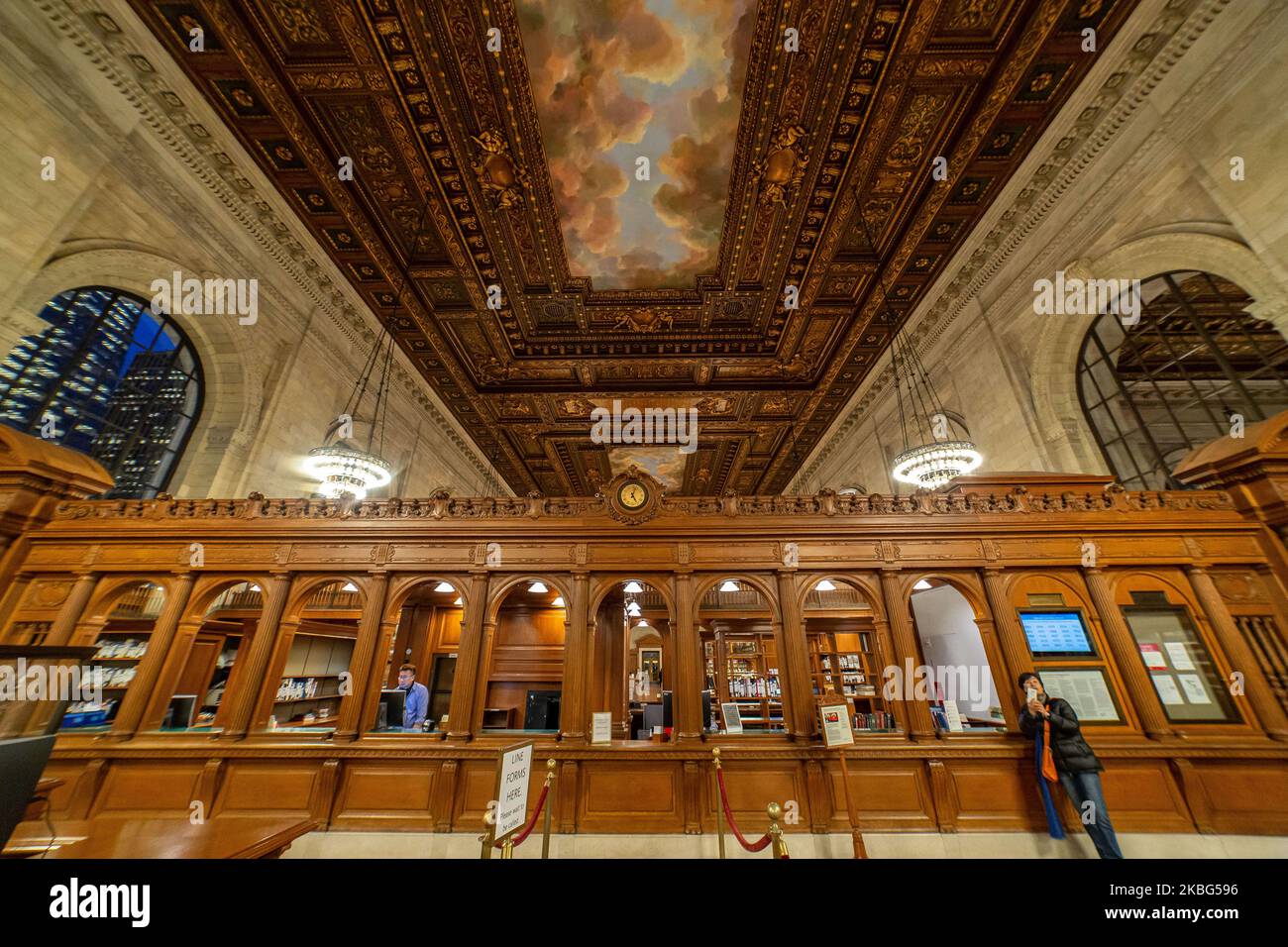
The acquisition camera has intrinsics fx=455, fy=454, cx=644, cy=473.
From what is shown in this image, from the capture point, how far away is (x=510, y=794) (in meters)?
2.73

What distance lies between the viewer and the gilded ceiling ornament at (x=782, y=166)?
606cm

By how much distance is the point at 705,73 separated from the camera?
564 centimetres

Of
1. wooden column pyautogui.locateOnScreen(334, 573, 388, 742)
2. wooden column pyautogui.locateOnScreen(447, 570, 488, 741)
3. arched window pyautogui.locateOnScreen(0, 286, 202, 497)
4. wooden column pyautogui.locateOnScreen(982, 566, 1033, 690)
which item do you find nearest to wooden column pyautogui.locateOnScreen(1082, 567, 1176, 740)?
wooden column pyautogui.locateOnScreen(982, 566, 1033, 690)

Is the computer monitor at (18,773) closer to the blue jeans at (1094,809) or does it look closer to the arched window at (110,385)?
the arched window at (110,385)

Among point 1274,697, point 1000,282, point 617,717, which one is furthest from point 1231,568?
point 617,717

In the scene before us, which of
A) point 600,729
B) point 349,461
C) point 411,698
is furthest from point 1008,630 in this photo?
point 349,461

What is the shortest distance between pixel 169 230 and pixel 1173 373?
1454 cm

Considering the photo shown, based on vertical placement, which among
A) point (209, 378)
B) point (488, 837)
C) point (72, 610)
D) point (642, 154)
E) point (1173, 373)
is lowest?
point (488, 837)

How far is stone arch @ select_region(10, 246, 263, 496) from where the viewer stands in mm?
6035

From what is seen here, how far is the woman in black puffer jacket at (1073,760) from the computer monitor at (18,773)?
630 centimetres

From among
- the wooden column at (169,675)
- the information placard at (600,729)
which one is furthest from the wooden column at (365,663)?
the information placard at (600,729)

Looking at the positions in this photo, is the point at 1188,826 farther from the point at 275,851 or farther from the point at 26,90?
the point at 26,90

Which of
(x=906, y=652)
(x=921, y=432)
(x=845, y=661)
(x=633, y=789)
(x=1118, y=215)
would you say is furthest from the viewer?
(x=845, y=661)

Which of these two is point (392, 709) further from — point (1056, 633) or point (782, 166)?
point (782, 166)
